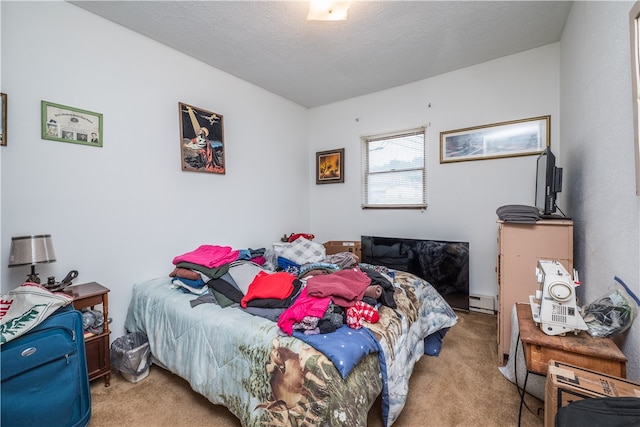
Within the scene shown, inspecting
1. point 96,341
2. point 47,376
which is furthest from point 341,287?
point 96,341

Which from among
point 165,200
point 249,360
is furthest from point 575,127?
point 165,200

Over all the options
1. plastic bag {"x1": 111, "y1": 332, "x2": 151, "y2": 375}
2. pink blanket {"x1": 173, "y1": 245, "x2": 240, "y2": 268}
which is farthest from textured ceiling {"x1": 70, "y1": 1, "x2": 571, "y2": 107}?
plastic bag {"x1": 111, "y1": 332, "x2": 151, "y2": 375}

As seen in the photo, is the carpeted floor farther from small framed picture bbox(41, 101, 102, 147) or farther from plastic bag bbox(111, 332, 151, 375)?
small framed picture bbox(41, 101, 102, 147)

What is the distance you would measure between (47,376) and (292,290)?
132 cm

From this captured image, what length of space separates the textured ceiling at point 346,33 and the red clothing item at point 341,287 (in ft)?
6.81

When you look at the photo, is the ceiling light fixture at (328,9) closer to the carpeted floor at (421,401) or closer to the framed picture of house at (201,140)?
the framed picture of house at (201,140)

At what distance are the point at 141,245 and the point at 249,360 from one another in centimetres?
163

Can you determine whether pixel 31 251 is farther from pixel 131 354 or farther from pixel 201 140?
pixel 201 140

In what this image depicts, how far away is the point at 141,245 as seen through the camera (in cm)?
232

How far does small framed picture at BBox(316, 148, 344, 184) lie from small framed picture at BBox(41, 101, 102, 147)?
2711mm

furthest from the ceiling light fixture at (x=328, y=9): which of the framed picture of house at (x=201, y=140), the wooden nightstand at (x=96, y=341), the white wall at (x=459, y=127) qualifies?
the wooden nightstand at (x=96, y=341)

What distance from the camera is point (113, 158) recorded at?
216cm

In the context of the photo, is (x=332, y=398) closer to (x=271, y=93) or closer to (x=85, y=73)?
(x=85, y=73)

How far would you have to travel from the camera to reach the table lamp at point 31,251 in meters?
1.57
